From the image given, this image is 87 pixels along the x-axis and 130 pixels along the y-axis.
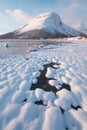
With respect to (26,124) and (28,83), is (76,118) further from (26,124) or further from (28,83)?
(28,83)

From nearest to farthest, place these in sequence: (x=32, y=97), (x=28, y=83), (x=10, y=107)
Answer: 1. (x=10, y=107)
2. (x=32, y=97)
3. (x=28, y=83)

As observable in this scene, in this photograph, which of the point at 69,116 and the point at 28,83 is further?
the point at 28,83

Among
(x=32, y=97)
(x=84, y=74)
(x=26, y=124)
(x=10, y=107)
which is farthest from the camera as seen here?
(x=84, y=74)

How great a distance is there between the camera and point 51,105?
471 cm

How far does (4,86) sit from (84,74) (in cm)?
362

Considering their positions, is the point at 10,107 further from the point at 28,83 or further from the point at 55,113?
the point at 28,83

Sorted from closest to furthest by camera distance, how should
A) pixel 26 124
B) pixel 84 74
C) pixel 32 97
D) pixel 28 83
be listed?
pixel 26 124 → pixel 32 97 → pixel 28 83 → pixel 84 74

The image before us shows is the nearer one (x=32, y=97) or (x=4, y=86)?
(x=32, y=97)

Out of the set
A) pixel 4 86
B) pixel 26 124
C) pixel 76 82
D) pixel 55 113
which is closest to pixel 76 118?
pixel 55 113

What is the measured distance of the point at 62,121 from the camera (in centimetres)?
401

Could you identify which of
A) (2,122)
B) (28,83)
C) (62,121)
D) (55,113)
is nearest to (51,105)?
(55,113)

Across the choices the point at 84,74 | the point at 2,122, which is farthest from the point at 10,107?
the point at 84,74

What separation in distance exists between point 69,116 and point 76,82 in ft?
8.33

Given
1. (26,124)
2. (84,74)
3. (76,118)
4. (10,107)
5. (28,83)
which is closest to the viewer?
(26,124)
